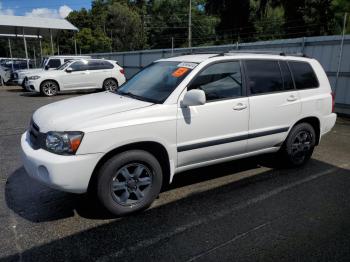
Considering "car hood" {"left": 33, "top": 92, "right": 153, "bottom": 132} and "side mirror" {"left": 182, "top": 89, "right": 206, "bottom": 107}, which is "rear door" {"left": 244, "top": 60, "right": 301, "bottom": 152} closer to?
"side mirror" {"left": 182, "top": 89, "right": 206, "bottom": 107}

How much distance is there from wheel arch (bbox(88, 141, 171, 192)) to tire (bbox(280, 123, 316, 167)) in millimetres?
2042

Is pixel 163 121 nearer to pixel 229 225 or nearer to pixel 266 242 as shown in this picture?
pixel 229 225

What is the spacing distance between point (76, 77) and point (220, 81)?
11320 mm

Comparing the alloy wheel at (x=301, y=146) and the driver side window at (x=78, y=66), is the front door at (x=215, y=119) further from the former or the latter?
the driver side window at (x=78, y=66)

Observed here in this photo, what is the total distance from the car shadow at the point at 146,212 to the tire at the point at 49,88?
32.6 ft

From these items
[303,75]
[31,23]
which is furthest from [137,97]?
[31,23]

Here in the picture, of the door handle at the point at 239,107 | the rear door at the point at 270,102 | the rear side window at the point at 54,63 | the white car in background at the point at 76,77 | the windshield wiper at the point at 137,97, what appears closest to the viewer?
the windshield wiper at the point at 137,97

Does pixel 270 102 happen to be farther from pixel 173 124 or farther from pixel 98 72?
pixel 98 72

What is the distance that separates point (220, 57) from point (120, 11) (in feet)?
174

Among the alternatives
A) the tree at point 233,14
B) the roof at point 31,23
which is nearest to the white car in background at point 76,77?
the roof at point 31,23

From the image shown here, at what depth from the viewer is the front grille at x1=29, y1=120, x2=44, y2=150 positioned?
342 cm

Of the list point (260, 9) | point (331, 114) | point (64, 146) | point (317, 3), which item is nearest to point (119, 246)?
point (64, 146)

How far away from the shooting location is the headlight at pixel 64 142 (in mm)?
3174

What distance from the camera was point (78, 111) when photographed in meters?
3.59
